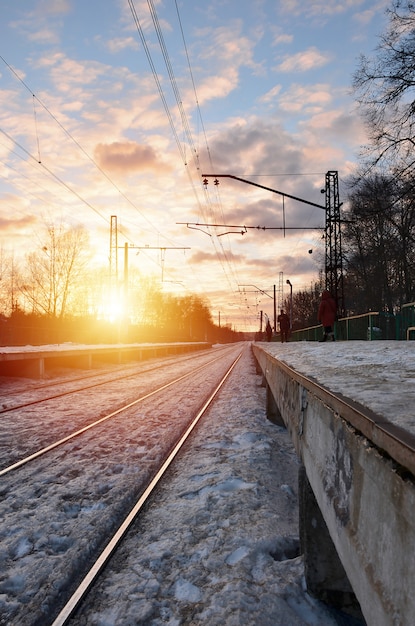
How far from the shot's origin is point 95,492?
13.8 feet

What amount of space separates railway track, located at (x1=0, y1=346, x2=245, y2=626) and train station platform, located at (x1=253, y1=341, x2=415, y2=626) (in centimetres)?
147

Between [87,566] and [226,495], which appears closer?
[87,566]

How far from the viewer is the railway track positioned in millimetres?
2664

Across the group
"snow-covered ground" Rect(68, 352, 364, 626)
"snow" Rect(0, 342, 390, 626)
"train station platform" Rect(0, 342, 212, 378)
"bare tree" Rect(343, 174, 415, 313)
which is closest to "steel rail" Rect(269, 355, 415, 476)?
"snow" Rect(0, 342, 390, 626)

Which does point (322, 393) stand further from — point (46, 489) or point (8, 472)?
point (8, 472)

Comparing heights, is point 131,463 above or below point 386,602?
below

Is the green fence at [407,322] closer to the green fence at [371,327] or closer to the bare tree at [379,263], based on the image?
the green fence at [371,327]

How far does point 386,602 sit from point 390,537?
0.18 meters

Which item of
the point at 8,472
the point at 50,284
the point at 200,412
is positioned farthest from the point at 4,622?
the point at 50,284

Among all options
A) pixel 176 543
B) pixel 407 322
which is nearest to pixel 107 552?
pixel 176 543

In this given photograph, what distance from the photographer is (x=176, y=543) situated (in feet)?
10.8

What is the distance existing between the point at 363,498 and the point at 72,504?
3143 millimetres

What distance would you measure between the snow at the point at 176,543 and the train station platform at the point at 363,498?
0.31m

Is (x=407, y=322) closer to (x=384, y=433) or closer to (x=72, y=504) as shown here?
(x=72, y=504)
